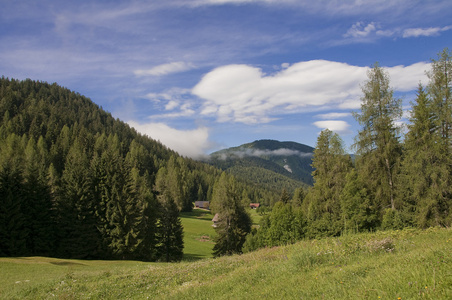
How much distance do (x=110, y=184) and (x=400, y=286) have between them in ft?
138

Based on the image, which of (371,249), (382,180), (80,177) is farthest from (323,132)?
(80,177)

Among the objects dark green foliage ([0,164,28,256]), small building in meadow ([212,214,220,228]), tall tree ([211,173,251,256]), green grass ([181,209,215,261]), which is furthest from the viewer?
green grass ([181,209,215,261])

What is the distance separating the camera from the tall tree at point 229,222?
47.2 m

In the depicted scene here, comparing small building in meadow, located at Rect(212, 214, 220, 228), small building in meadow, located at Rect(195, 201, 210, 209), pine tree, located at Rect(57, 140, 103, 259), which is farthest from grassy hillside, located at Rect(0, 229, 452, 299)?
small building in meadow, located at Rect(195, 201, 210, 209)

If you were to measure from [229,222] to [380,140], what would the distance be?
99.5 ft

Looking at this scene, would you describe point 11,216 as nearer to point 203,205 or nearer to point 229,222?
point 229,222

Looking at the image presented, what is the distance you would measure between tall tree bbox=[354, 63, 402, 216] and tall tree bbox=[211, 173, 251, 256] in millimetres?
26756

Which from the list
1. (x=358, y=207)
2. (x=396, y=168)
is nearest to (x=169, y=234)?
(x=358, y=207)

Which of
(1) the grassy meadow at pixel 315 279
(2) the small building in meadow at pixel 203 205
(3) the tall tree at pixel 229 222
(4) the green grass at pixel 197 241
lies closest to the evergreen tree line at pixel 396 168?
(1) the grassy meadow at pixel 315 279

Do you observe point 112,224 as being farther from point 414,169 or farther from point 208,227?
point 208,227

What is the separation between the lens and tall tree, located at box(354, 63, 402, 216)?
2488 centimetres

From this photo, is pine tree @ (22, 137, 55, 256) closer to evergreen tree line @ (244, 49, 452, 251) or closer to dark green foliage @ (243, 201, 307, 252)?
dark green foliage @ (243, 201, 307, 252)

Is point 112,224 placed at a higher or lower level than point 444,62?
lower

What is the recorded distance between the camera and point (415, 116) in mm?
→ 23844
